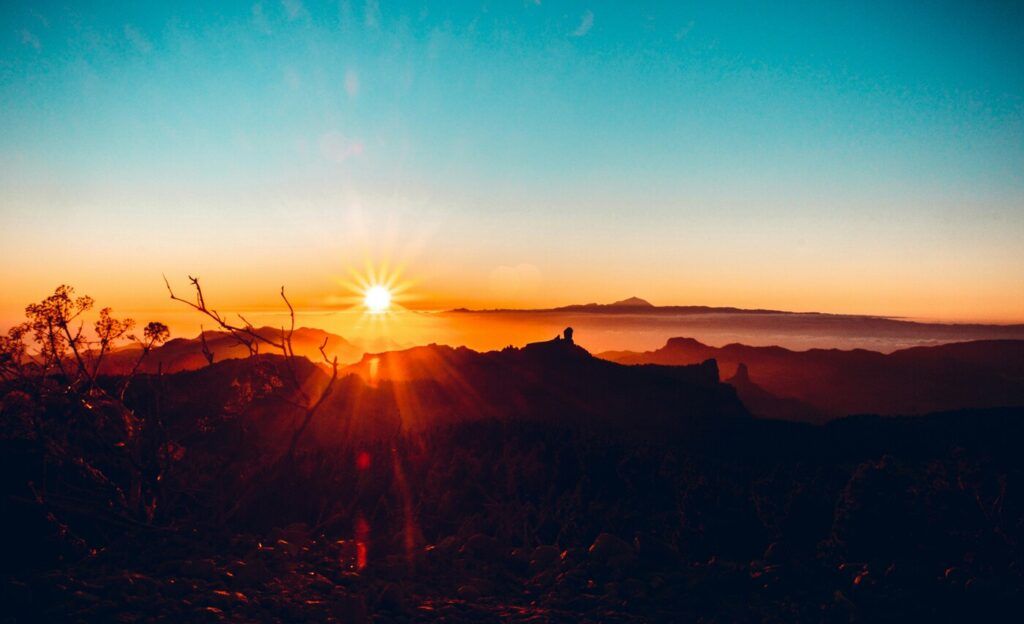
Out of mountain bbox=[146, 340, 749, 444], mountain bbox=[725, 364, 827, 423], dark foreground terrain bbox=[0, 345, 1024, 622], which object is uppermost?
dark foreground terrain bbox=[0, 345, 1024, 622]

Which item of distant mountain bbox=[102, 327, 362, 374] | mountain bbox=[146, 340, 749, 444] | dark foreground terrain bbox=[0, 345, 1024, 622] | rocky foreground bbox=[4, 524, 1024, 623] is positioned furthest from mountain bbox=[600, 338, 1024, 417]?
rocky foreground bbox=[4, 524, 1024, 623]

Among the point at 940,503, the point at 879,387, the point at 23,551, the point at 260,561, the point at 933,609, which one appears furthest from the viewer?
the point at 879,387

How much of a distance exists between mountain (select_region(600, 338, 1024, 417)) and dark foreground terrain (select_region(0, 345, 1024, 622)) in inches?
3838

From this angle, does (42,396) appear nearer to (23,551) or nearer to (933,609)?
(23,551)

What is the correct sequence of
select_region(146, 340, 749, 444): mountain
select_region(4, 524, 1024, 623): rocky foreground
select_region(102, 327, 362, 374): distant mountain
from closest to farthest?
select_region(4, 524, 1024, 623): rocky foreground, select_region(102, 327, 362, 374): distant mountain, select_region(146, 340, 749, 444): mountain

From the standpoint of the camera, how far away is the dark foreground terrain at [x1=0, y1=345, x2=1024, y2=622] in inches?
208

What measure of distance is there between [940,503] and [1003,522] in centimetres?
192

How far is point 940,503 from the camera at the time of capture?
8.88m

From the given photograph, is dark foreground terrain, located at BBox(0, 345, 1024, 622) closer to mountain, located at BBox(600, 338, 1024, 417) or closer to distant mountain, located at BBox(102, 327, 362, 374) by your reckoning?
distant mountain, located at BBox(102, 327, 362, 374)

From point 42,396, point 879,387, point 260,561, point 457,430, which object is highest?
point 42,396

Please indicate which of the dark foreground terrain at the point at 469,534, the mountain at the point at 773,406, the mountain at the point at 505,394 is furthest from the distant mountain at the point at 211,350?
the mountain at the point at 773,406

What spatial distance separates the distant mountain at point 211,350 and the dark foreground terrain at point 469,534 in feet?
3.16

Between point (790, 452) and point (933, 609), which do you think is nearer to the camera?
point (933, 609)

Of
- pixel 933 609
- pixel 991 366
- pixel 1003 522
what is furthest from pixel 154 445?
pixel 991 366
